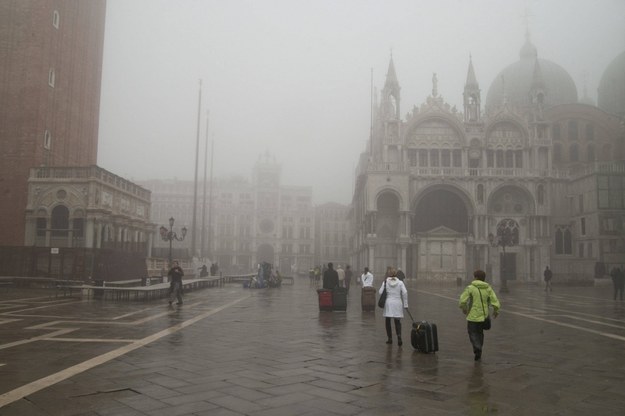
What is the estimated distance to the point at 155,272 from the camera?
110 ft

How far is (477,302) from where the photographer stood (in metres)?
7.94

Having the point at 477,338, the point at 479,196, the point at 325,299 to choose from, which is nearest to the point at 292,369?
the point at 477,338

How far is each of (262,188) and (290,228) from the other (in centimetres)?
897

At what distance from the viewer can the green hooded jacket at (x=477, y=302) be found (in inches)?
310

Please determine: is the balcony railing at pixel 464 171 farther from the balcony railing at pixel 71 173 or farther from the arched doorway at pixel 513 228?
the balcony railing at pixel 71 173

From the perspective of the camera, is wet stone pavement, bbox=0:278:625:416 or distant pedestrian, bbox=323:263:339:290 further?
distant pedestrian, bbox=323:263:339:290

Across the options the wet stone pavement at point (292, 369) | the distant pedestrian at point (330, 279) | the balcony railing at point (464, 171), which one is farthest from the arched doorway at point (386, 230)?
the wet stone pavement at point (292, 369)

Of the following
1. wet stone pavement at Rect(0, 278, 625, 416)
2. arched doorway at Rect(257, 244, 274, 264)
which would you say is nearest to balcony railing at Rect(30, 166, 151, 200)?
wet stone pavement at Rect(0, 278, 625, 416)

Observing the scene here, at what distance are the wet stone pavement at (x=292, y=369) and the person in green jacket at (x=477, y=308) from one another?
0.31 m

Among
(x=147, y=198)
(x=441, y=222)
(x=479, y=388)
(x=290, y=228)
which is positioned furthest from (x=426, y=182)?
(x=290, y=228)

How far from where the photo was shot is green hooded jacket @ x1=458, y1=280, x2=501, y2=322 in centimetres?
787

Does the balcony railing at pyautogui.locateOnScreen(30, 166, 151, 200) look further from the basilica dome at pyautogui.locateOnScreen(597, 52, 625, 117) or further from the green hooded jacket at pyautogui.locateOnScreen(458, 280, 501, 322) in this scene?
the basilica dome at pyautogui.locateOnScreen(597, 52, 625, 117)

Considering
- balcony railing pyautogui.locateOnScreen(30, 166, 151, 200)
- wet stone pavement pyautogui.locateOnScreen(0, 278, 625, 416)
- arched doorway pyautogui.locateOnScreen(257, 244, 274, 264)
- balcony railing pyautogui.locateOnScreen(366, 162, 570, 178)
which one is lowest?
wet stone pavement pyautogui.locateOnScreen(0, 278, 625, 416)

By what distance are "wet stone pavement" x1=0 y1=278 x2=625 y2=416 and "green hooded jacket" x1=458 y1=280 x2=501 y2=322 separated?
0.69 m
